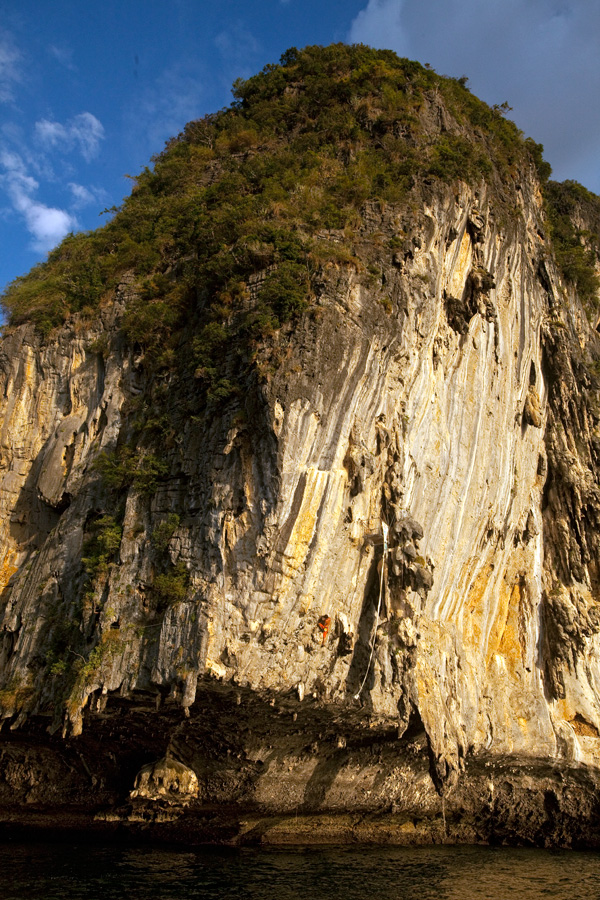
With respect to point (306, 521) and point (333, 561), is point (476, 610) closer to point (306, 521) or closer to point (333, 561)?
point (333, 561)

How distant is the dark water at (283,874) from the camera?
12398 millimetres

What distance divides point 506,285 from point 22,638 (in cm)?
1918

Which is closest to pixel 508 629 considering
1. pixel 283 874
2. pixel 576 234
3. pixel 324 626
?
pixel 324 626

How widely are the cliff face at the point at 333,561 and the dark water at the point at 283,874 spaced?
1.72 m

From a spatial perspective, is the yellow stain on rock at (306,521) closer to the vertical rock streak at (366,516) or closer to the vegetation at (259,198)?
the vertical rock streak at (366,516)

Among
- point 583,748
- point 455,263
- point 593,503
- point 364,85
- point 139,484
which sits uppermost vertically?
point 364,85

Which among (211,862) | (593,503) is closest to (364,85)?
(593,503)

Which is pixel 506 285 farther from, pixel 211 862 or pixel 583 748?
pixel 211 862

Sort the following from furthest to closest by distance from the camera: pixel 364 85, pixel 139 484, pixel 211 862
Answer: pixel 364 85 < pixel 139 484 < pixel 211 862

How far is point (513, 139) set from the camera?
27891mm

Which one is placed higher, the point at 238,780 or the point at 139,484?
the point at 139,484

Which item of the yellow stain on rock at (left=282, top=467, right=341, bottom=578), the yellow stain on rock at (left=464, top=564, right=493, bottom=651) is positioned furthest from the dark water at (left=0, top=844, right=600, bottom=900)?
the yellow stain on rock at (left=282, top=467, right=341, bottom=578)

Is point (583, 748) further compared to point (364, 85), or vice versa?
point (364, 85)

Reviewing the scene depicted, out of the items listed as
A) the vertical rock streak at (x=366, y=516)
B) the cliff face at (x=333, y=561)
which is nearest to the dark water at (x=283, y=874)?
the cliff face at (x=333, y=561)
